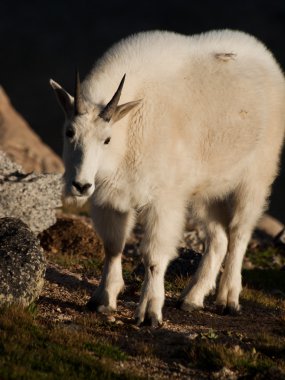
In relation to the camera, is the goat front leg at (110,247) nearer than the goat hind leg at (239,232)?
Yes

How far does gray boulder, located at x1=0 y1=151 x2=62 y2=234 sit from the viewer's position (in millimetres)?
11867

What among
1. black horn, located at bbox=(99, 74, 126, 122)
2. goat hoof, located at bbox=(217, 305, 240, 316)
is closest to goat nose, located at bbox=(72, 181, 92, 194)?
black horn, located at bbox=(99, 74, 126, 122)

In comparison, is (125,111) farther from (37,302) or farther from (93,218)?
(37,302)

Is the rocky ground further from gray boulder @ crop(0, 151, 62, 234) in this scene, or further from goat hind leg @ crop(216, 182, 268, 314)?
gray boulder @ crop(0, 151, 62, 234)

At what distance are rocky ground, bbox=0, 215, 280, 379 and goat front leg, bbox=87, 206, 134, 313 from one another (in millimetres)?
183

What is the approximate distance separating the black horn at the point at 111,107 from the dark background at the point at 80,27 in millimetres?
28825

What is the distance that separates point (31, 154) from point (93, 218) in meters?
11.8

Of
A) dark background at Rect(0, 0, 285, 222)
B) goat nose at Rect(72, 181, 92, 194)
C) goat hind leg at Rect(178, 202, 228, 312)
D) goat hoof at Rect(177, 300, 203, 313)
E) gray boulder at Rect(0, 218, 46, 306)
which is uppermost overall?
goat nose at Rect(72, 181, 92, 194)

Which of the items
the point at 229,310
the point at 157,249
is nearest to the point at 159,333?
the point at 157,249

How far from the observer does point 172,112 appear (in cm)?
905

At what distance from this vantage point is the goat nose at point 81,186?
809cm

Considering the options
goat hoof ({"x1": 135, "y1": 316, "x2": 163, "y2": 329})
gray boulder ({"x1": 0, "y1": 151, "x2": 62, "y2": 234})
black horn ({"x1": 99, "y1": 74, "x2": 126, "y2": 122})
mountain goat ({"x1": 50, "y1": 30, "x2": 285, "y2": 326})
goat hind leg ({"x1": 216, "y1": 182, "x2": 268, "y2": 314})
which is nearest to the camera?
black horn ({"x1": 99, "y1": 74, "x2": 126, "y2": 122})

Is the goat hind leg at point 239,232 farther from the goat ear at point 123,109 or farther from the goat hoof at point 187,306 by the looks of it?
the goat ear at point 123,109

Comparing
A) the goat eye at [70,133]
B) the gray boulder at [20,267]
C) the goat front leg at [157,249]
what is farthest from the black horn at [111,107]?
the gray boulder at [20,267]
